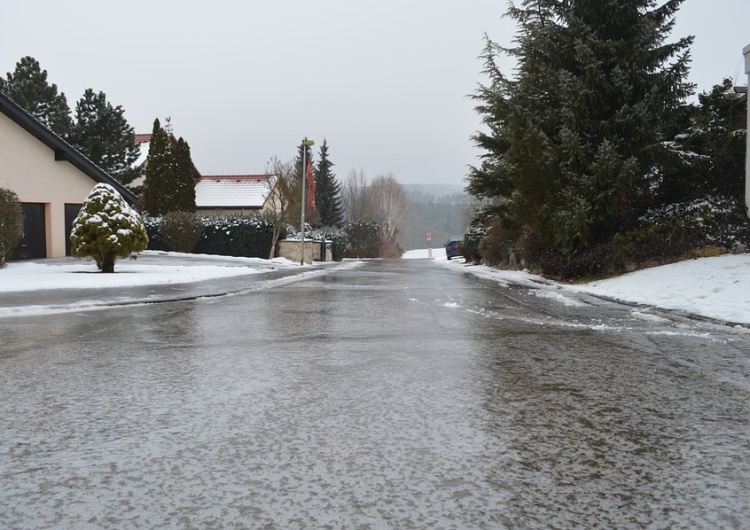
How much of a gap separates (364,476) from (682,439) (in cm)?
227

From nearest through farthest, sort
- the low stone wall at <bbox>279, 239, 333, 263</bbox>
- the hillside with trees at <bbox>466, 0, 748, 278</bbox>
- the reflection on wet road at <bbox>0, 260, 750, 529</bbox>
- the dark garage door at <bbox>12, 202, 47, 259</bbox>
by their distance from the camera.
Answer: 1. the reflection on wet road at <bbox>0, 260, 750, 529</bbox>
2. the hillside with trees at <bbox>466, 0, 748, 278</bbox>
3. the dark garage door at <bbox>12, 202, 47, 259</bbox>
4. the low stone wall at <bbox>279, 239, 333, 263</bbox>

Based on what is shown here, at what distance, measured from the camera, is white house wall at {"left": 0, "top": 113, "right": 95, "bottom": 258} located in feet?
83.5

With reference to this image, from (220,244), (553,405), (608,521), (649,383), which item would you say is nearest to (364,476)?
(608,521)

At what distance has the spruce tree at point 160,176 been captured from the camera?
39688mm

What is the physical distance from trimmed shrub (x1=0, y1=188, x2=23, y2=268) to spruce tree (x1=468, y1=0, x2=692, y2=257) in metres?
16.4

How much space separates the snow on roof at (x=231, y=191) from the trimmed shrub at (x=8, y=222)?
28049mm

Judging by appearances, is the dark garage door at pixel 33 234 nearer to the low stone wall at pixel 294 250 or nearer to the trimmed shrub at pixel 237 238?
the trimmed shrub at pixel 237 238

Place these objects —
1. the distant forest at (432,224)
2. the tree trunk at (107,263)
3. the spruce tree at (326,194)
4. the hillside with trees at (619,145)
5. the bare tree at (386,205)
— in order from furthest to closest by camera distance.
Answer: the distant forest at (432,224) → the bare tree at (386,205) → the spruce tree at (326,194) → the tree trunk at (107,263) → the hillside with trees at (619,145)

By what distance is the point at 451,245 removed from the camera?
193 feet

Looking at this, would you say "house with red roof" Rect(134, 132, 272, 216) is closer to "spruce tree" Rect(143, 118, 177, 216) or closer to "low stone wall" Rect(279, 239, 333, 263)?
"spruce tree" Rect(143, 118, 177, 216)

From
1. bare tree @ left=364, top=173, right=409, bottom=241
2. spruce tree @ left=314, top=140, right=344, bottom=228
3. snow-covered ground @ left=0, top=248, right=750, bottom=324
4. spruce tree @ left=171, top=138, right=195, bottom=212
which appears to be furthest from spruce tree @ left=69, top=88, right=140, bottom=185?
bare tree @ left=364, top=173, right=409, bottom=241

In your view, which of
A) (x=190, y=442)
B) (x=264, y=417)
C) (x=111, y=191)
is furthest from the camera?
(x=111, y=191)

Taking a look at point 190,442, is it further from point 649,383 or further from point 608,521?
point 649,383

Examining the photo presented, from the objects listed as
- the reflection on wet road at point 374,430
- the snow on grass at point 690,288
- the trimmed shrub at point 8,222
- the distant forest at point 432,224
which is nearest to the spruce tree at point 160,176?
the trimmed shrub at point 8,222
